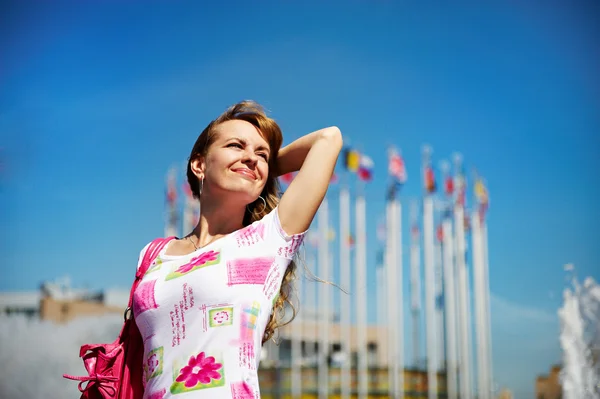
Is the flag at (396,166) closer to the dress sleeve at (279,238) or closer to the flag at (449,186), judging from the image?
the flag at (449,186)

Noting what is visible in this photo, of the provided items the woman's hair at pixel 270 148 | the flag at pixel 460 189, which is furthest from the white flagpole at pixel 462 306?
the woman's hair at pixel 270 148

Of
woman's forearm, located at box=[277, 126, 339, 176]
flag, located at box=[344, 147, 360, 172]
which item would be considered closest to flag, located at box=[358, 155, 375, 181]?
flag, located at box=[344, 147, 360, 172]

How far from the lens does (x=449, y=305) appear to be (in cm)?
2214

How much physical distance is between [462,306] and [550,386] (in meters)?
13.0

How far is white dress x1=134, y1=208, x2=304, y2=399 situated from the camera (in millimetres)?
2006

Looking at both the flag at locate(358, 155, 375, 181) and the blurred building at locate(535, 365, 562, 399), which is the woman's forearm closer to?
the blurred building at locate(535, 365, 562, 399)

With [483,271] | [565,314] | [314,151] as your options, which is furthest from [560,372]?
[483,271]

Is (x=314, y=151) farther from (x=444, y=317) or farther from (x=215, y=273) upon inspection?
(x=444, y=317)

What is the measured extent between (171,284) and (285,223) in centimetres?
39

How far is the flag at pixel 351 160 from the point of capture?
21.6 m

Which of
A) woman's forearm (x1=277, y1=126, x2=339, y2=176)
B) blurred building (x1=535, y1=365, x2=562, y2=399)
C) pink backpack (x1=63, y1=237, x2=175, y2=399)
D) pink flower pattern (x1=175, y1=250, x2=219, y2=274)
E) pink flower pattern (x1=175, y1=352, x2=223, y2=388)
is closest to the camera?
pink flower pattern (x1=175, y1=352, x2=223, y2=388)

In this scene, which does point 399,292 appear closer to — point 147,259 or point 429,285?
point 429,285

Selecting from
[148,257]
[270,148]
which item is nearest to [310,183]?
[270,148]

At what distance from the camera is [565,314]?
821 cm
